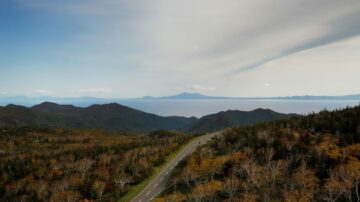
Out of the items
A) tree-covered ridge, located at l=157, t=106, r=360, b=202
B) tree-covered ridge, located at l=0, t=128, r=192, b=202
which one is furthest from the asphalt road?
tree-covered ridge, located at l=0, t=128, r=192, b=202

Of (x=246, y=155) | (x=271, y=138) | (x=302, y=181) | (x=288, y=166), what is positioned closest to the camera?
(x=302, y=181)

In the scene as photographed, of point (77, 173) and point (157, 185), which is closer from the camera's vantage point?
point (157, 185)

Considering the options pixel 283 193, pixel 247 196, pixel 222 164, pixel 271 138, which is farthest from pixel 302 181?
pixel 271 138

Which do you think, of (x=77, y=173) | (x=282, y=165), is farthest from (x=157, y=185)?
(x=77, y=173)

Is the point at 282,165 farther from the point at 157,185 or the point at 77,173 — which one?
the point at 77,173

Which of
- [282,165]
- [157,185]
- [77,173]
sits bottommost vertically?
[77,173]

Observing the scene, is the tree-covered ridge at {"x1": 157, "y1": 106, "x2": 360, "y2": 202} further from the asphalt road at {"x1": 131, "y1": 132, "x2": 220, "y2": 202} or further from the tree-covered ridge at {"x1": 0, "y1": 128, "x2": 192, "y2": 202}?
the tree-covered ridge at {"x1": 0, "y1": 128, "x2": 192, "y2": 202}

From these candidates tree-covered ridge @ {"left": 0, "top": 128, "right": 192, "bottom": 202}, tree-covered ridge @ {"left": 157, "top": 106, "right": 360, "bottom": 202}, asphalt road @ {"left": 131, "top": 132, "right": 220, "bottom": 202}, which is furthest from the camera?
tree-covered ridge @ {"left": 0, "top": 128, "right": 192, "bottom": 202}

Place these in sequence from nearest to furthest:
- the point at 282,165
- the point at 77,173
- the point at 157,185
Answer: the point at 282,165 < the point at 157,185 < the point at 77,173

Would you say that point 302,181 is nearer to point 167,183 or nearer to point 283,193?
point 283,193
